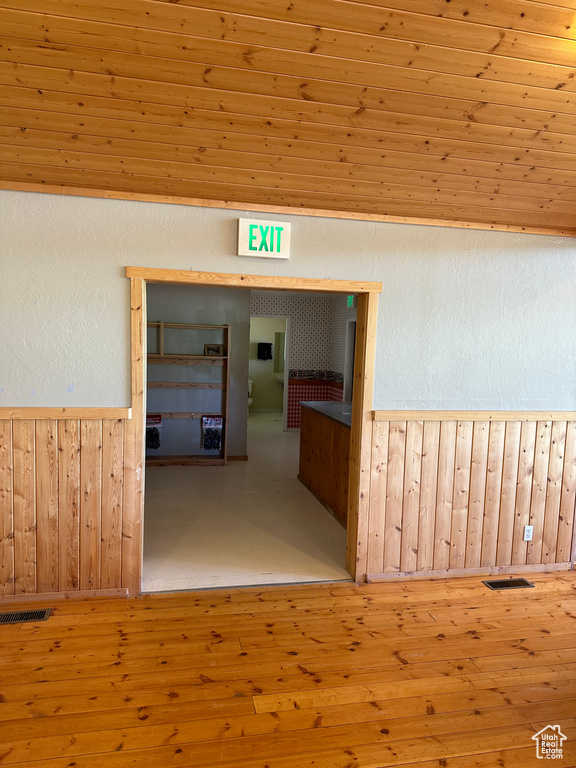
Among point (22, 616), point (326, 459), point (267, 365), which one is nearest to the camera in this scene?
point (22, 616)

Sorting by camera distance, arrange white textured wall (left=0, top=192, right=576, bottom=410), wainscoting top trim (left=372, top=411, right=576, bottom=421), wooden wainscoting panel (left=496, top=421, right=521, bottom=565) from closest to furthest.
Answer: white textured wall (left=0, top=192, right=576, bottom=410), wainscoting top trim (left=372, top=411, right=576, bottom=421), wooden wainscoting panel (left=496, top=421, right=521, bottom=565)

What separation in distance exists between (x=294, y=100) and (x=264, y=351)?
29.8ft

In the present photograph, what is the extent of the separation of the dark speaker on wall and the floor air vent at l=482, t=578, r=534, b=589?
26.9 feet

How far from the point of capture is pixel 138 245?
3131 mm

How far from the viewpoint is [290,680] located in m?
2.53

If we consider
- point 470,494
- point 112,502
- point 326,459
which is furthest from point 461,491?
point 112,502

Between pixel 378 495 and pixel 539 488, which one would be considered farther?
pixel 539 488

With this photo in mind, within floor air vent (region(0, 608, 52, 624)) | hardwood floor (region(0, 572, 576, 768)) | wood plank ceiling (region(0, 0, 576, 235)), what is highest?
wood plank ceiling (region(0, 0, 576, 235))

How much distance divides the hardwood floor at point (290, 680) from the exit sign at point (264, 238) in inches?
86.7

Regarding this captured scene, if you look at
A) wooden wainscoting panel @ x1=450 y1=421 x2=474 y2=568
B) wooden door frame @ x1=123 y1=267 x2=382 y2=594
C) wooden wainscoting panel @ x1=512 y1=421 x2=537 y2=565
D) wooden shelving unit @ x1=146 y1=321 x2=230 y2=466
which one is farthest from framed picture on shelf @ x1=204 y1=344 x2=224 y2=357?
wooden wainscoting panel @ x1=512 y1=421 x2=537 y2=565

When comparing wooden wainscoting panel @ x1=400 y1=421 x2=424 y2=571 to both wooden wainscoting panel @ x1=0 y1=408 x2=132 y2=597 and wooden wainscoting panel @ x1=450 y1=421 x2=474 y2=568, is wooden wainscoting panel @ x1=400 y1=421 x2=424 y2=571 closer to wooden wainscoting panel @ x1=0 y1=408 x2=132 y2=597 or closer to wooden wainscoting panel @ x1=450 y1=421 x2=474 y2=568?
wooden wainscoting panel @ x1=450 y1=421 x2=474 y2=568

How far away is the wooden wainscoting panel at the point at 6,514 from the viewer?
3088 millimetres

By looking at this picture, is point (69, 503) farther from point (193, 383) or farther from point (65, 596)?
point (193, 383)

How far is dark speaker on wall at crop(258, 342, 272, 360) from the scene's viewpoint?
37.4 feet
